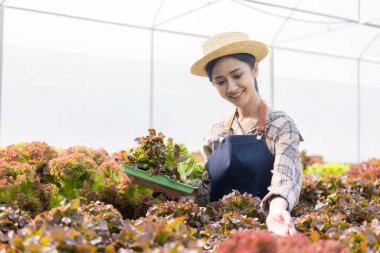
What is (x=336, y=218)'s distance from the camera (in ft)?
8.02

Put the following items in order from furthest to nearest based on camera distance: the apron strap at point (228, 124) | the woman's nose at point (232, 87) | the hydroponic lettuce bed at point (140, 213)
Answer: the apron strap at point (228, 124)
the woman's nose at point (232, 87)
the hydroponic lettuce bed at point (140, 213)

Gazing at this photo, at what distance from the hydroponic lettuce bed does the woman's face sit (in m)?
0.52

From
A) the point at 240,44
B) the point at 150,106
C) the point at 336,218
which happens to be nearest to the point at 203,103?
the point at 150,106

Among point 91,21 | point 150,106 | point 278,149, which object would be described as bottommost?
point 278,149

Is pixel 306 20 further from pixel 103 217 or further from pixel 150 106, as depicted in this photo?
pixel 103 217

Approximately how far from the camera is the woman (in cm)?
343

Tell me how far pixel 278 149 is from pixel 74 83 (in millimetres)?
8378

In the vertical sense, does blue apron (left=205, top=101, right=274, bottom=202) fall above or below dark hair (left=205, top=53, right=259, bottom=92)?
below

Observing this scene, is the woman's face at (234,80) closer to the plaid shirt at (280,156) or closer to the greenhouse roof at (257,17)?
the plaid shirt at (280,156)

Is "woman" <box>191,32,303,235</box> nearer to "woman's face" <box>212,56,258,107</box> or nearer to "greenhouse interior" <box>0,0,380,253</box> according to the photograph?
"woman's face" <box>212,56,258,107</box>

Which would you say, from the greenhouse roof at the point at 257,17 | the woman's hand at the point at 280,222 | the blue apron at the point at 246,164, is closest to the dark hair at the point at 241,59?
the blue apron at the point at 246,164

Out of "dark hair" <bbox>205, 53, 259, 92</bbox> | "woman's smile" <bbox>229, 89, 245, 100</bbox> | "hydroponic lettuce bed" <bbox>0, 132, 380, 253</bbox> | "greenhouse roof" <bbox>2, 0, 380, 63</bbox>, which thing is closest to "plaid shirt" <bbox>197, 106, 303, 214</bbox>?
"hydroponic lettuce bed" <bbox>0, 132, 380, 253</bbox>

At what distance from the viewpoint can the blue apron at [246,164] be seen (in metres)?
3.49

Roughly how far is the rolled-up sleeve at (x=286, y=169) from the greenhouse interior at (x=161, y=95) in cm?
5
